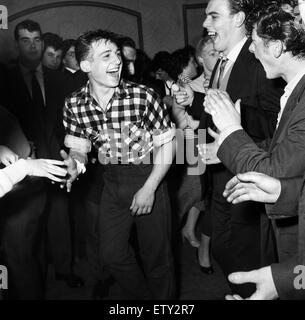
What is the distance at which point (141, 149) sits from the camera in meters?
1.86

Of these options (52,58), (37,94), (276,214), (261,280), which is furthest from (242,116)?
(52,58)

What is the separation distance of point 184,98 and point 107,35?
0.45 metres

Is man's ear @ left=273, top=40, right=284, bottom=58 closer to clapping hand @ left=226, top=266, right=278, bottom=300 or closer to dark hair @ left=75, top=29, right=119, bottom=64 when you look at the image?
clapping hand @ left=226, top=266, right=278, bottom=300

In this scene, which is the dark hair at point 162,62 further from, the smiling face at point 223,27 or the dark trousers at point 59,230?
the dark trousers at point 59,230

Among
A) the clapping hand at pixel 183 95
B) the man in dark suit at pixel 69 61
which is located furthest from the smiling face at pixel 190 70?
the clapping hand at pixel 183 95

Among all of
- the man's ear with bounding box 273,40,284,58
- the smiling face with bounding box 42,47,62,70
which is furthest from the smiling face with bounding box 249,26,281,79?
the smiling face with bounding box 42,47,62,70

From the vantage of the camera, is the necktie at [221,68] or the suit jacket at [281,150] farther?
the necktie at [221,68]

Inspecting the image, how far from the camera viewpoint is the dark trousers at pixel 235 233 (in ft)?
5.77

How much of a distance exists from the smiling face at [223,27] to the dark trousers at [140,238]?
62 centimetres

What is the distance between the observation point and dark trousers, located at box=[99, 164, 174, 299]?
183cm

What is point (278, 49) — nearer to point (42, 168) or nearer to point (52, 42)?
point (42, 168)

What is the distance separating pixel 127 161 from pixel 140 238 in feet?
1.11
